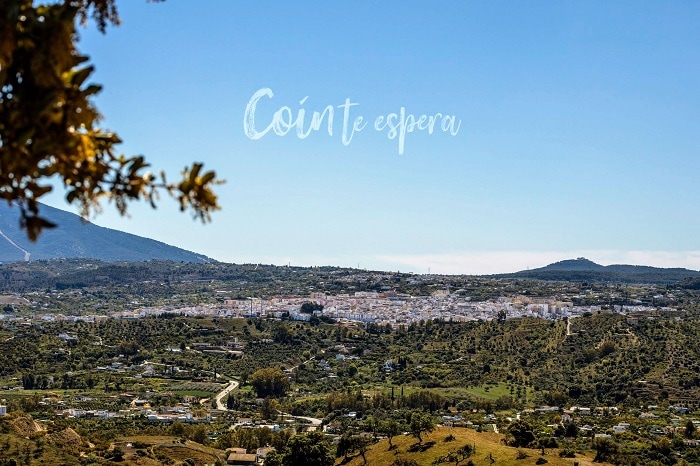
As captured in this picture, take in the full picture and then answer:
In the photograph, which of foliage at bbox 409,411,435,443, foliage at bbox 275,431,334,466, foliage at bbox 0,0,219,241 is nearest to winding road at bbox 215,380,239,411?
foliage at bbox 409,411,435,443

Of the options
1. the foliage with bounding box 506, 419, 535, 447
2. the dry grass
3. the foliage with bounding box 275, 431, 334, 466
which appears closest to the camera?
the foliage with bounding box 275, 431, 334, 466

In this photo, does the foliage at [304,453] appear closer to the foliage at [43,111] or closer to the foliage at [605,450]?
the foliage at [605,450]

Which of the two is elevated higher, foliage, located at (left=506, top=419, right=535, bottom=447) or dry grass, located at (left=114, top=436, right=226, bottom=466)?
foliage, located at (left=506, top=419, right=535, bottom=447)

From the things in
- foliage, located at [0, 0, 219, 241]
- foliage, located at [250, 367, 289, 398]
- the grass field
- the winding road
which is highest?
foliage, located at [0, 0, 219, 241]

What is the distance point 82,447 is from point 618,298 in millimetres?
131966

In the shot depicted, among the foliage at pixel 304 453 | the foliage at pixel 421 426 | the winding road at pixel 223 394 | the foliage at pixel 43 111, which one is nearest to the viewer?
the foliage at pixel 43 111

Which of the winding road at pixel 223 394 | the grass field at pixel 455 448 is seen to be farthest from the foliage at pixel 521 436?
the winding road at pixel 223 394

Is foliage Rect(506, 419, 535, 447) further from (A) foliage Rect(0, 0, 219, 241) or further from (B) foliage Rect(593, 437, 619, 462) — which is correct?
(A) foliage Rect(0, 0, 219, 241)

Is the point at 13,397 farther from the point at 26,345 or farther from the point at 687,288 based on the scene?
Result: the point at 687,288

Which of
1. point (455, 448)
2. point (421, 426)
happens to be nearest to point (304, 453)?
point (455, 448)

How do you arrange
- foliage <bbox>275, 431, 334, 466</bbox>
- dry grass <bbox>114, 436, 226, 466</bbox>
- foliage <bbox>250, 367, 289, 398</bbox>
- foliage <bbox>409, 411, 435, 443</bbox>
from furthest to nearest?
foliage <bbox>250, 367, 289, 398</bbox> → foliage <bbox>409, 411, 435, 443</bbox> → dry grass <bbox>114, 436, 226, 466</bbox> → foliage <bbox>275, 431, 334, 466</bbox>

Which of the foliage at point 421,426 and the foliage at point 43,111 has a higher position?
the foliage at point 43,111

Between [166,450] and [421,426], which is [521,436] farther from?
[166,450]

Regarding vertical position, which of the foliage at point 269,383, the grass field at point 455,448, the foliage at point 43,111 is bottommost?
the foliage at point 269,383
